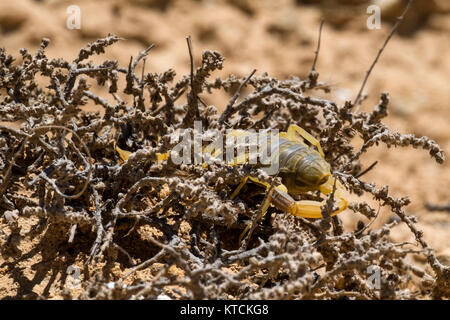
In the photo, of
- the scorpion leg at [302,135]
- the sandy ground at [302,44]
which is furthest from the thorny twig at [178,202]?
the sandy ground at [302,44]

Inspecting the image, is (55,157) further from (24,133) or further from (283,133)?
(283,133)

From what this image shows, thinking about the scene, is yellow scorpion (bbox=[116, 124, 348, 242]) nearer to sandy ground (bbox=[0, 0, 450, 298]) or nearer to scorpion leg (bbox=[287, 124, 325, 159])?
scorpion leg (bbox=[287, 124, 325, 159])

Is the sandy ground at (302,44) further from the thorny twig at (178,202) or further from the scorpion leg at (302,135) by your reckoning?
the thorny twig at (178,202)

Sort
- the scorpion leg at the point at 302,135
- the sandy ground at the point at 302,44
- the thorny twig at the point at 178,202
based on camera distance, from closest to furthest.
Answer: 1. the thorny twig at the point at 178,202
2. the scorpion leg at the point at 302,135
3. the sandy ground at the point at 302,44

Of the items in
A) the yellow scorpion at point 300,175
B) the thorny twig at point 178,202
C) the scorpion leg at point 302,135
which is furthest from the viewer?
the scorpion leg at point 302,135

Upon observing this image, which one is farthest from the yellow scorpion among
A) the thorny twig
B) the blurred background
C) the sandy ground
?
the blurred background

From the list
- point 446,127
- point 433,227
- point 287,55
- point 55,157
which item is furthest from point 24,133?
point 446,127

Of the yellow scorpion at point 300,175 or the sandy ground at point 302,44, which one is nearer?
the yellow scorpion at point 300,175
